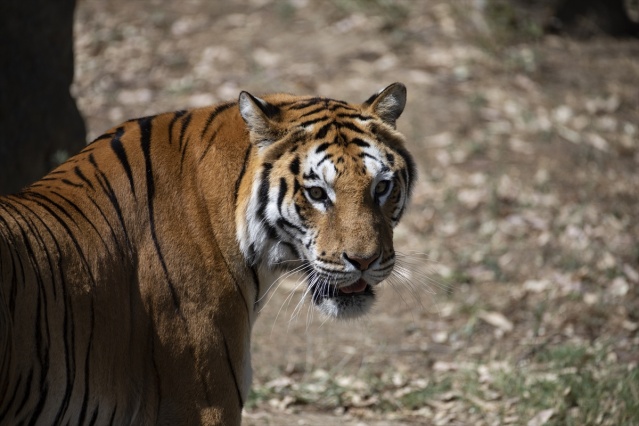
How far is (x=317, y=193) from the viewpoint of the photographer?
11.6 feet

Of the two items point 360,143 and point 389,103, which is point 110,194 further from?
point 389,103

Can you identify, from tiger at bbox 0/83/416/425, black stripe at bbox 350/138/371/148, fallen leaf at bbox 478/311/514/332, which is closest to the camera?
tiger at bbox 0/83/416/425

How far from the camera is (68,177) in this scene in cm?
349

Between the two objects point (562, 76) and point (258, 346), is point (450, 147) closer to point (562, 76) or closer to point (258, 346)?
point (562, 76)

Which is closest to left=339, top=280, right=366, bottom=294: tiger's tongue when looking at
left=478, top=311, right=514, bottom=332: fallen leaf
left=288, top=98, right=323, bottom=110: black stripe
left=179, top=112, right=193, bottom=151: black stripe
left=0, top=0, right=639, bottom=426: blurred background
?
left=0, top=0, right=639, bottom=426: blurred background

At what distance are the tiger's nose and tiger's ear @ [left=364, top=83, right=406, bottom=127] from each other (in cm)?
64

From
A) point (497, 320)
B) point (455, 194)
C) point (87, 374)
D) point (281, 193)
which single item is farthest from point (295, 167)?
point (455, 194)

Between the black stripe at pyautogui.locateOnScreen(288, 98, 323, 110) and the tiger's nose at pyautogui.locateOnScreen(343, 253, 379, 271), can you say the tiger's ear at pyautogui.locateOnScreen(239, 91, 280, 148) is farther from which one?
the tiger's nose at pyautogui.locateOnScreen(343, 253, 379, 271)

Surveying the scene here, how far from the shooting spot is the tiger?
10.2 ft

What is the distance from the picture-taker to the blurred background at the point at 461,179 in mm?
5273

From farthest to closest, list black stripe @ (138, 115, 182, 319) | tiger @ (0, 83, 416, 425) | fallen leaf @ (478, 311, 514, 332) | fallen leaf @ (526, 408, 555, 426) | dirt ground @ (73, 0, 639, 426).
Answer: fallen leaf @ (478, 311, 514, 332), dirt ground @ (73, 0, 639, 426), fallen leaf @ (526, 408, 555, 426), black stripe @ (138, 115, 182, 319), tiger @ (0, 83, 416, 425)

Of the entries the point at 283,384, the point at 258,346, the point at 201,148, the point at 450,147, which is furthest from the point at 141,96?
the point at 201,148

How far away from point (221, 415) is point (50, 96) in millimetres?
2899

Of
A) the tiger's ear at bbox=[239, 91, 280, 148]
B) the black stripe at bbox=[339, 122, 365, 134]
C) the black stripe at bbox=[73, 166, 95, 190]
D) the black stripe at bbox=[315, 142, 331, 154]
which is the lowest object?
the black stripe at bbox=[339, 122, 365, 134]
